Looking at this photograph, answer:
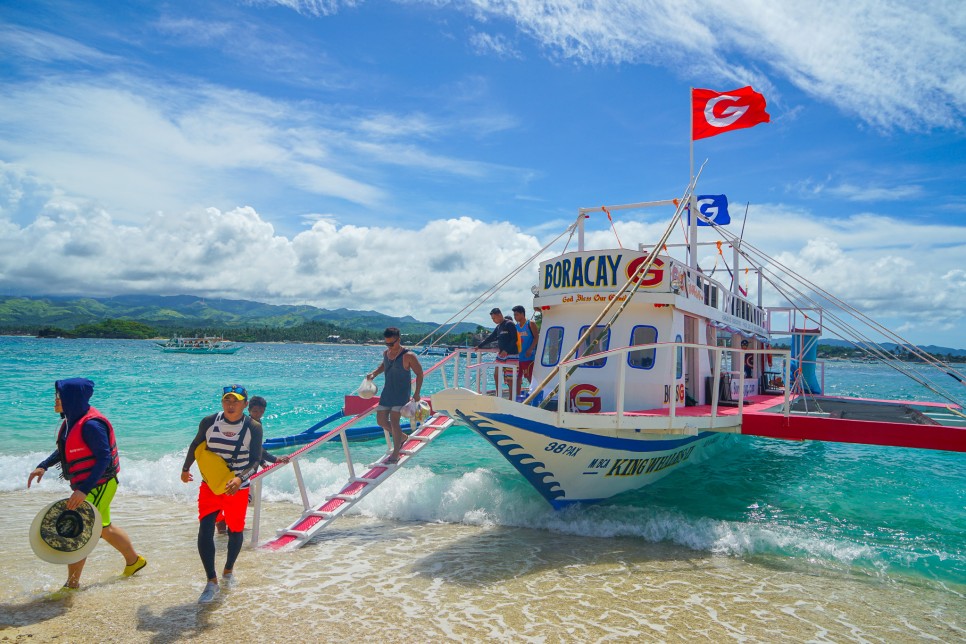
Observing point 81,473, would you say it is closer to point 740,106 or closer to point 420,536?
point 420,536

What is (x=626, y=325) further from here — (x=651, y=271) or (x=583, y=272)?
(x=583, y=272)

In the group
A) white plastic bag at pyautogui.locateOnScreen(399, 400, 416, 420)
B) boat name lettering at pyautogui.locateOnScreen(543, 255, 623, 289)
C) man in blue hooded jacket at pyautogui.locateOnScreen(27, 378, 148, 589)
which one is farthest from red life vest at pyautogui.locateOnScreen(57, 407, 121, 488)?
boat name lettering at pyautogui.locateOnScreen(543, 255, 623, 289)

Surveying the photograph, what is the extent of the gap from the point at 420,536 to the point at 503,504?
5.33 feet

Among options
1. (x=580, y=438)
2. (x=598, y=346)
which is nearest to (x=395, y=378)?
(x=580, y=438)

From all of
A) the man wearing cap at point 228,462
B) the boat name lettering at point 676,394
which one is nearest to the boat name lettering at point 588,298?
the boat name lettering at point 676,394

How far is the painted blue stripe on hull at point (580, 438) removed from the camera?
26.4 feet

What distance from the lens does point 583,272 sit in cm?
1046

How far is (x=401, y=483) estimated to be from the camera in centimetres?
1137

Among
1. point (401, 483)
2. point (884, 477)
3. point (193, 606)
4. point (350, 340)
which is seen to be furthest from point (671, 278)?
point (350, 340)

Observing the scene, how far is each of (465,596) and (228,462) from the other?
9.10ft

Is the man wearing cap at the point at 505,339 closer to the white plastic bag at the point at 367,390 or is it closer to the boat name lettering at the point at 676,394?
the boat name lettering at the point at 676,394

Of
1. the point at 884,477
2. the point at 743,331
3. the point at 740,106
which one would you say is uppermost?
the point at 740,106

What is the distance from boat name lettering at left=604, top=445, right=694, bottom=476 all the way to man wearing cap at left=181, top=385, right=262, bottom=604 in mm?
5288

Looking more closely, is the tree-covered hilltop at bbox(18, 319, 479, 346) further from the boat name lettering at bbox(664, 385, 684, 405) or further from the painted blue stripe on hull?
the painted blue stripe on hull
